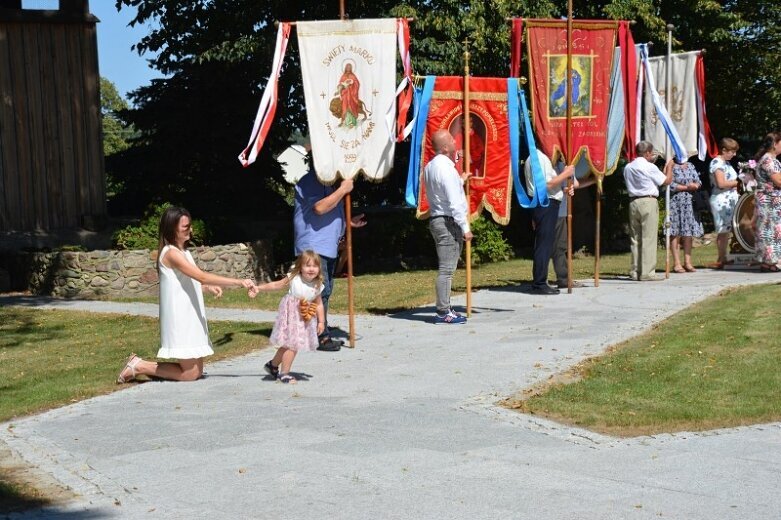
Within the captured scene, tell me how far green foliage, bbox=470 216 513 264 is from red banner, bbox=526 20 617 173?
20.0 ft

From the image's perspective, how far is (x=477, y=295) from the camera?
48.4 ft

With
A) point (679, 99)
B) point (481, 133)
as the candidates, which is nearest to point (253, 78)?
point (679, 99)

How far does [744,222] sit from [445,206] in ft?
22.0

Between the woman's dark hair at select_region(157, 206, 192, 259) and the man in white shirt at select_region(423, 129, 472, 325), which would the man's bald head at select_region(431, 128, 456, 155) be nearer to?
the man in white shirt at select_region(423, 129, 472, 325)

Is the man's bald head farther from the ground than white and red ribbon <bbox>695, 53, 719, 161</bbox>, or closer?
closer

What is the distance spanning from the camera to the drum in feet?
55.4

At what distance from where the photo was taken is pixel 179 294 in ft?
31.1

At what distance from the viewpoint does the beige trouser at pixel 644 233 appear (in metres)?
15.5

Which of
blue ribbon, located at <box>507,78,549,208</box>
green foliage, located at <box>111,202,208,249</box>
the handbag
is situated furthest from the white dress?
the handbag

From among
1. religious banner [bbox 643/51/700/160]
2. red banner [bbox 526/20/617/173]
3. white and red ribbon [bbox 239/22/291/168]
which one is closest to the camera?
white and red ribbon [bbox 239/22/291/168]

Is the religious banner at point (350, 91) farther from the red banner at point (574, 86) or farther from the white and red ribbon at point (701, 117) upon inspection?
the white and red ribbon at point (701, 117)

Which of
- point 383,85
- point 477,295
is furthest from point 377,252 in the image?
point 383,85

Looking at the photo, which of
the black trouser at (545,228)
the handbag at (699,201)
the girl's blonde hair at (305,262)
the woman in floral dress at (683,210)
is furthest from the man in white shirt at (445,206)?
the handbag at (699,201)

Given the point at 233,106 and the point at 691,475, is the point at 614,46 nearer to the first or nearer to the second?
the point at 691,475
